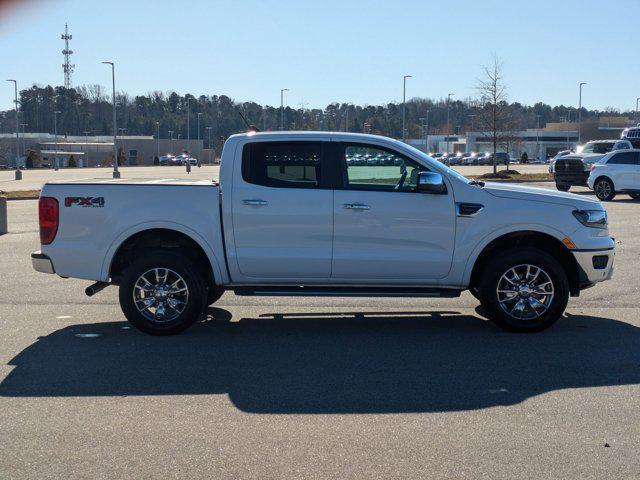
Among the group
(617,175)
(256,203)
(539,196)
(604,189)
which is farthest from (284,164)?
(604,189)

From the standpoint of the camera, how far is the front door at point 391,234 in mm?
8305

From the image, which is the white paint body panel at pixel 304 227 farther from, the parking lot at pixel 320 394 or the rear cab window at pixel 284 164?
the parking lot at pixel 320 394

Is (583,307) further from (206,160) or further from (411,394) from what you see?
(206,160)

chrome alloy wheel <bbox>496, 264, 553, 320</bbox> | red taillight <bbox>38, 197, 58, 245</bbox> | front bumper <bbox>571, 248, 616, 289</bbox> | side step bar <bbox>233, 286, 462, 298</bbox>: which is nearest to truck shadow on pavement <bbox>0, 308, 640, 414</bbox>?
chrome alloy wheel <bbox>496, 264, 553, 320</bbox>

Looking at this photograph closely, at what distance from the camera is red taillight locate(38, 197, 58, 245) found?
8391 millimetres

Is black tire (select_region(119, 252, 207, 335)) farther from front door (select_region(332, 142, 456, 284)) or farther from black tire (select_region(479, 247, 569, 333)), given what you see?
black tire (select_region(479, 247, 569, 333))

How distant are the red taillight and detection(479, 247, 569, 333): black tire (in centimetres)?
436

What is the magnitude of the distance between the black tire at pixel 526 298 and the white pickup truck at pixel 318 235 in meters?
0.01

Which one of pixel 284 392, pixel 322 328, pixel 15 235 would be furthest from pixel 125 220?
pixel 15 235

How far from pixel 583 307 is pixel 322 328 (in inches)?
131

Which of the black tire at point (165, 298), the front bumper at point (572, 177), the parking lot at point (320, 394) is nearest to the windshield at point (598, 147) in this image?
the front bumper at point (572, 177)

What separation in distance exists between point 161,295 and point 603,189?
74.9 feet

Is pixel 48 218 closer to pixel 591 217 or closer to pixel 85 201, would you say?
pixel 85 201

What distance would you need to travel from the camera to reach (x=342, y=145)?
8523 mm
